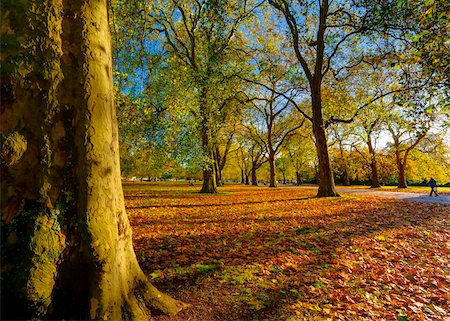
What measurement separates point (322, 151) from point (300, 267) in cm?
1166

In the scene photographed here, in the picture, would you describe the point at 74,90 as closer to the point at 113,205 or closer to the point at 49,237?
the point at 113,205

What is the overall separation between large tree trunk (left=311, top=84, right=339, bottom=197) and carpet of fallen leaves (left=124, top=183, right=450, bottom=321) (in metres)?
6.84

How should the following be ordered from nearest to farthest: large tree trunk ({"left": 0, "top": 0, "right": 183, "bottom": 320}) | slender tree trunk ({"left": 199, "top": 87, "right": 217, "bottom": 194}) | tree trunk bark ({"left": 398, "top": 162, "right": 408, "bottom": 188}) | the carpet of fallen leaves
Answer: large tree trunk ({"left": 0, "top": 0, "right": 183, "bottom": 320})
the carpet of fallen leaves
slender tree trunk ({"left": 199, "top": 87, "right": 217, "bottom": 194})
tree trunk bark ({"left": 398, "top": 162, "right": 408, "bottom": 188})

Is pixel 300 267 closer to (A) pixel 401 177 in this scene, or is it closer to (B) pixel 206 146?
(B) pixel 206 146

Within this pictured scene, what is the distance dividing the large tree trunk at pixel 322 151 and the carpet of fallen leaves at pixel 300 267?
6.84 meters

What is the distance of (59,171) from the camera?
2.26 meters

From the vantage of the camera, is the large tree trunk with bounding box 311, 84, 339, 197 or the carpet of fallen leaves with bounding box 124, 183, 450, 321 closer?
the carpet of fallen leaves with bounding box 124, 183, 450, 321

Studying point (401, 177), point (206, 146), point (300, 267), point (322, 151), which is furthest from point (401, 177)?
point (300, 267)

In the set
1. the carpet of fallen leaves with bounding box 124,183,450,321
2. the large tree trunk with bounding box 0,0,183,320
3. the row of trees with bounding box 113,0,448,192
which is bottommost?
the carpet of fallen leaves with bounding box 124,183,450,321

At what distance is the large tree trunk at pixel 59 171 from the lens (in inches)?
80.7

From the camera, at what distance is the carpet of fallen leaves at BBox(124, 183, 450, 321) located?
327 centimetres

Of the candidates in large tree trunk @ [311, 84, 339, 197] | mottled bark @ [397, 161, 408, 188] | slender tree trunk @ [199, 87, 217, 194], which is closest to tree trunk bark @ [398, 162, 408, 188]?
mottled bark @ [397, 161, 408, 188]

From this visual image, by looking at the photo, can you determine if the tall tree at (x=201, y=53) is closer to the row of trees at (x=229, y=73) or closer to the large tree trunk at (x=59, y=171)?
the row of trees at (x=229, y=73)

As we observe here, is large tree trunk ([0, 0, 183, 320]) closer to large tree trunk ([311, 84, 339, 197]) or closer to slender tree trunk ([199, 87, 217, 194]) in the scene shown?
slender tree trunk ([199, 87, 217, 194])
